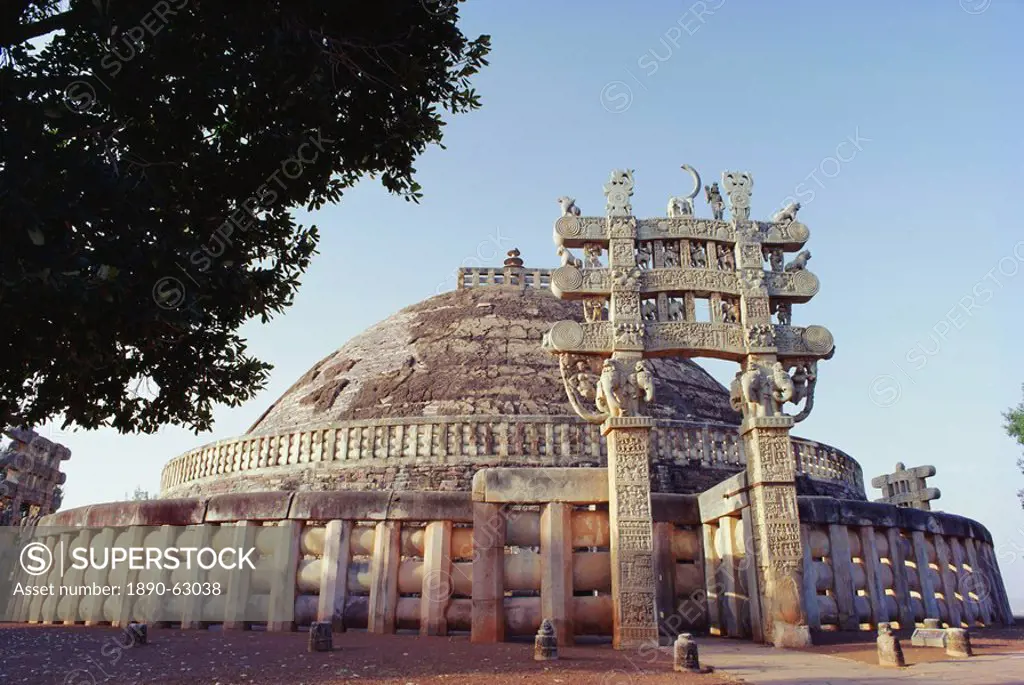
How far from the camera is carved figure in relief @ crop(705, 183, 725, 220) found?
10570mm

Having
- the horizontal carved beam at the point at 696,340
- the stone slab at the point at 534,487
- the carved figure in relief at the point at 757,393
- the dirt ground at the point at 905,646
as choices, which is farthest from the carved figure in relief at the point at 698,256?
the dirt ground at the point at 905,646

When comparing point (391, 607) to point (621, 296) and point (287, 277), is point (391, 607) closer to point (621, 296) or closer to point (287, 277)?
point (287, 277)

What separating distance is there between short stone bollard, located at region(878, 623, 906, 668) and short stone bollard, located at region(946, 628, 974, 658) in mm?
1110

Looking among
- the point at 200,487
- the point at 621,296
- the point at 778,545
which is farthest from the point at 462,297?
the point at 778,545

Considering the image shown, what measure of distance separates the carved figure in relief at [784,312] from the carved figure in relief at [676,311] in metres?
1.41

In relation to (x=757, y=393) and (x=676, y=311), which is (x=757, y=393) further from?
(x=676, y=311)

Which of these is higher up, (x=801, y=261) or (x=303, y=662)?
(x=801, y=261)

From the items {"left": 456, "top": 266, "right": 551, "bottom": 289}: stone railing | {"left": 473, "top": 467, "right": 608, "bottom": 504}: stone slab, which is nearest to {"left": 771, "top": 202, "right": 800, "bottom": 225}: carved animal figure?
{"left": 473, "top": 467, "right": 608, "bottom": 504}: stone slab

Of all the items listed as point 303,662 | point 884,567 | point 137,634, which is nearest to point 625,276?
point 884,567

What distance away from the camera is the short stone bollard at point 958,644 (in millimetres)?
7277

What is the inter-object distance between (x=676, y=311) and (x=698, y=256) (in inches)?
37.0

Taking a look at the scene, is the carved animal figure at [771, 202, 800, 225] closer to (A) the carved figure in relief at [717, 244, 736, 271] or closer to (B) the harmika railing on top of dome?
(A) the carved figure in relief at [717, 244, 736, 271]

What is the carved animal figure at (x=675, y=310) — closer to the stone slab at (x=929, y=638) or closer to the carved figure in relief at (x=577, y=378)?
the carved figure in relief at (x=577, y=378)

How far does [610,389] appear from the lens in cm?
930
